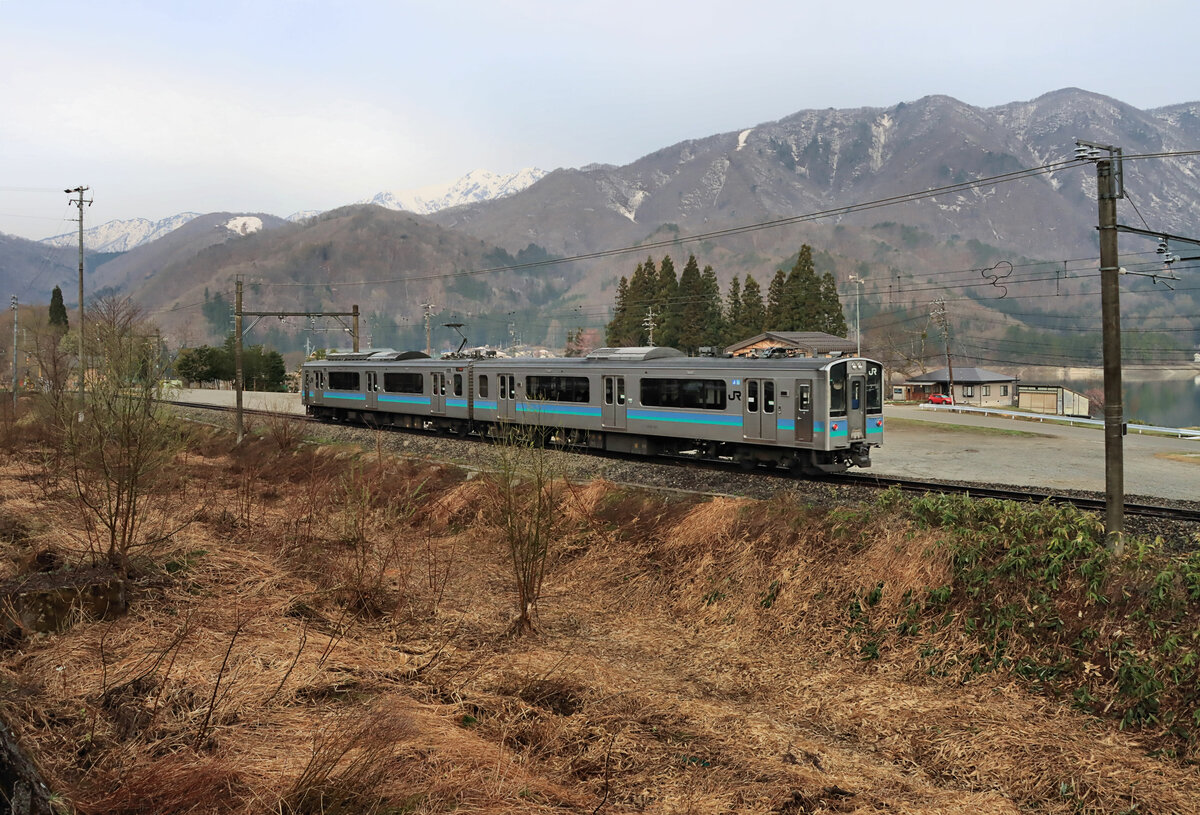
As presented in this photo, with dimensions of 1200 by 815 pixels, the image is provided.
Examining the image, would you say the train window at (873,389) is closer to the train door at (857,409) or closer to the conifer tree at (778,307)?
the train door at (857,409)

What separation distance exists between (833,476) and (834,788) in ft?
42.3

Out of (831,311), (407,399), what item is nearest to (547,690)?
(407,399)

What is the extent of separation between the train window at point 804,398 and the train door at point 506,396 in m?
10.5

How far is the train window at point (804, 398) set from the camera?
57.7 feet

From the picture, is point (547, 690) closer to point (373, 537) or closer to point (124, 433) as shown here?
point (124, 433)

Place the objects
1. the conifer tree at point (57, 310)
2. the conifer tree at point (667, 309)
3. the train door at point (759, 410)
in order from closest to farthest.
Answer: the train door at point (759, 410) < the conifer tree at point (667, 309) < the conifer tree at point (57, 310)

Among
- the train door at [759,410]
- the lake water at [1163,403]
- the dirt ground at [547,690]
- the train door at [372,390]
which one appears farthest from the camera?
the lake water at [1163,403]

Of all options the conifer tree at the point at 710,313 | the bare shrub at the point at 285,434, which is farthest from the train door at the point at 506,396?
the conifer tree at the point at 710,313

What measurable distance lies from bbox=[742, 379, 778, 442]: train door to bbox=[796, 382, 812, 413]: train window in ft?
2.01

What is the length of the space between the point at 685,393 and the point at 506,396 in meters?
7.96

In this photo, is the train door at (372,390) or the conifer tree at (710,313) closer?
the train door at (372,390)

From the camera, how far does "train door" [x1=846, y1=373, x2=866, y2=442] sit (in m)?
17.9

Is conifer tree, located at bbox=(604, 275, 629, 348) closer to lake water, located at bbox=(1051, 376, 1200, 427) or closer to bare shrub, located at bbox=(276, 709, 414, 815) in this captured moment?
lake water, located at bbox=(1051, 376, 1200, 427)

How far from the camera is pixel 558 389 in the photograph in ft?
79.1
